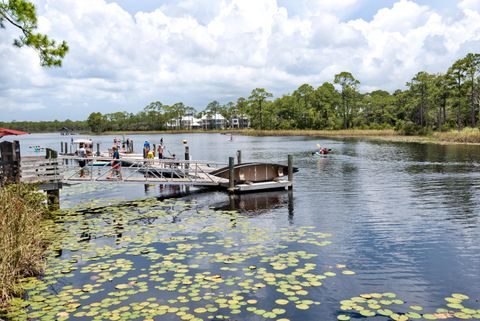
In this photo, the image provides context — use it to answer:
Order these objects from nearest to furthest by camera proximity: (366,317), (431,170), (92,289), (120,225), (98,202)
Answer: (366,317) < (92,289) < (120,225) < (98,202) < (431,170)

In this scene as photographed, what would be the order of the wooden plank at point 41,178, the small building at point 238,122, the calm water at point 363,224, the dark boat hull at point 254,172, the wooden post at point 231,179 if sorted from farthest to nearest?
1. the small building at point 238,122
2. the dark boat hull at point 254,172
3. the wooden post at point 231,179
4. the wooden plank at point 41,178
5. the calm water at point 363,224

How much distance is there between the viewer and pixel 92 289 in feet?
32.0

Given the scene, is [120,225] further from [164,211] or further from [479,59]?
[479,59]

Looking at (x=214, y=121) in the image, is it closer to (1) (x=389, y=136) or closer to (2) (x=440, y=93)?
(1) (x=389, y=136)

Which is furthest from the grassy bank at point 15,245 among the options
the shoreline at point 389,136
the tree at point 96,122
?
the tree at point 96,122

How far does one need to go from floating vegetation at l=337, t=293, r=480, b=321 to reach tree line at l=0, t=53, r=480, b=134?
7301 cm

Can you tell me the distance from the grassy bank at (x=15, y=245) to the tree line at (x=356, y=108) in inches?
2987

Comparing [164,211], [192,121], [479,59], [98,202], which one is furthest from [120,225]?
[192,121]

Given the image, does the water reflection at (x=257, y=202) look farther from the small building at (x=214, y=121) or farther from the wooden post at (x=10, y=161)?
the small building at (x=214, y=121)

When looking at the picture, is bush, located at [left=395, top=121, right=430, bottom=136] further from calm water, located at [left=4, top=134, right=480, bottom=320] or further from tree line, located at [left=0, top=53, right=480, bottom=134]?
calm water, located at [left=4, top=134, right=480, bottom=320]

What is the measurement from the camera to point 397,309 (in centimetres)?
858

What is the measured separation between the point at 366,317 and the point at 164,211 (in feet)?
41.4

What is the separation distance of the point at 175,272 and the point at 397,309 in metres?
5.49

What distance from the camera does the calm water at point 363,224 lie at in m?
9.74
